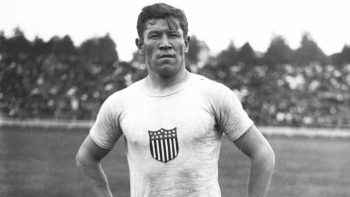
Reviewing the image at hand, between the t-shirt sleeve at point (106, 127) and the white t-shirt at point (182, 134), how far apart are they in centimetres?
12

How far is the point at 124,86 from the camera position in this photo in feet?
115

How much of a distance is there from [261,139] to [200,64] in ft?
161

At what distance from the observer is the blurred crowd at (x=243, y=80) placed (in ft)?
118

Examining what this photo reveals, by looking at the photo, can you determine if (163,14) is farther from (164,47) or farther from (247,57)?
(247,57)

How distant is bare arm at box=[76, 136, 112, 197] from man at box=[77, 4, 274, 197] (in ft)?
0.91

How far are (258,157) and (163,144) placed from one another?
18.7 inches

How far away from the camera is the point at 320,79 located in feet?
173

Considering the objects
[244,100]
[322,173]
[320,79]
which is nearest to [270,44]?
[320,79]

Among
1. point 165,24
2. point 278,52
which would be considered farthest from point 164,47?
point 278,52

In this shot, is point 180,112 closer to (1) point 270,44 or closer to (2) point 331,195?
(2) point 331,195

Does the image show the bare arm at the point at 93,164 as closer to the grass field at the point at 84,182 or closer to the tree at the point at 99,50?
the grass field at the point at 84,182

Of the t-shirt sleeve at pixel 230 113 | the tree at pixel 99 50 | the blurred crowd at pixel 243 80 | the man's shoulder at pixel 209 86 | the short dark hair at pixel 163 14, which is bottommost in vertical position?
the blurred crowd at pixel 243 80

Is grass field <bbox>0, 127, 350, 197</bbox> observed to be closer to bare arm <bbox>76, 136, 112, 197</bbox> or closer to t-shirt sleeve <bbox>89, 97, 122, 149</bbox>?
bare arm <bbox>76, 136, 112, 197</bbox>

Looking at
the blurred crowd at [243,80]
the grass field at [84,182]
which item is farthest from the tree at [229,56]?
the grass field at [84,182]
